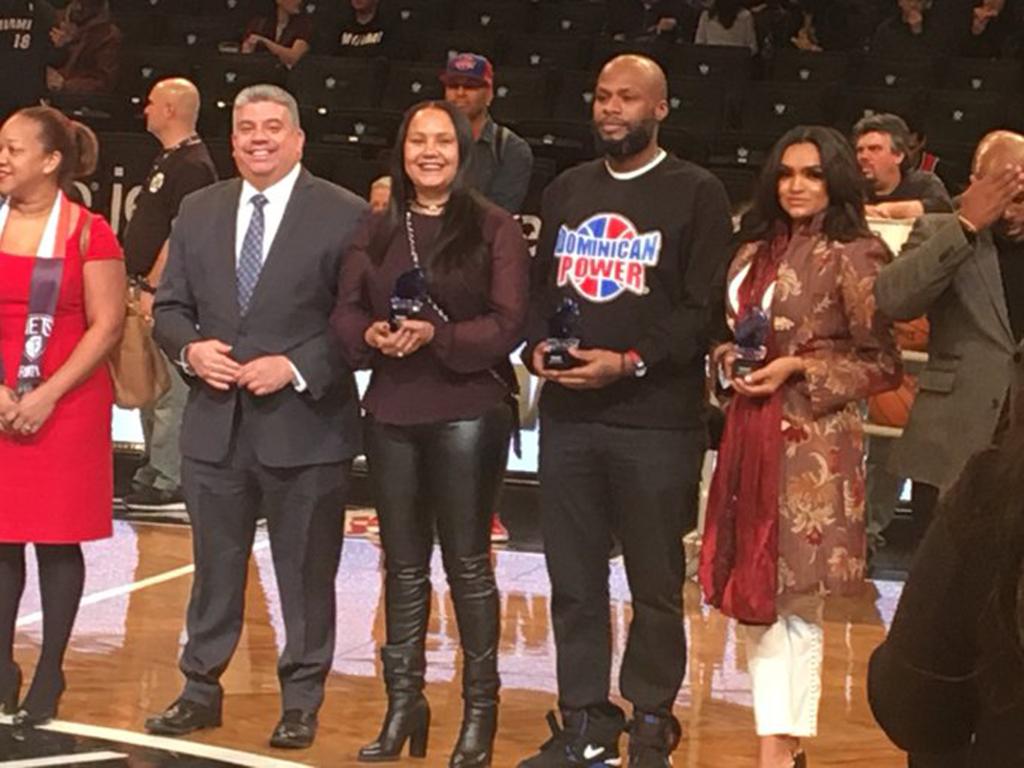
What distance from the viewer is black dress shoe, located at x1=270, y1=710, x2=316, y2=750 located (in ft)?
17.2

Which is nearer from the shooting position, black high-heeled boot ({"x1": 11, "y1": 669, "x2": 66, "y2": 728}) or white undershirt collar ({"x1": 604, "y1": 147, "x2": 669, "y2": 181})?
white undershirt collar ({"x1": 604, "y1": 147, "x2": 669, "y2": 181})

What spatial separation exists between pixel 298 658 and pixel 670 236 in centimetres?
146

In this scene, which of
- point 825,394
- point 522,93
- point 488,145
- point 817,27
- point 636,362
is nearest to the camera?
point 825,394

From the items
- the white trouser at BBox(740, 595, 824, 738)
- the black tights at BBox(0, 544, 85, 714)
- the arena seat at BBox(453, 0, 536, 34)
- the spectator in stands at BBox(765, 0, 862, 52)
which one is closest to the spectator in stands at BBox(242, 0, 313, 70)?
the arena seat at BBox(453, 0, 536, 34)

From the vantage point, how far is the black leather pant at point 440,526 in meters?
5.05

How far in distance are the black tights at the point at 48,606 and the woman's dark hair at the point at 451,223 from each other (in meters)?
1.17

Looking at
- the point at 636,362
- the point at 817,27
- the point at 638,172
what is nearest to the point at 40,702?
the point at 636,362

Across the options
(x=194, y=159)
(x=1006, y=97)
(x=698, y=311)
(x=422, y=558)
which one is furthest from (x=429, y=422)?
(x=1006, y=97)

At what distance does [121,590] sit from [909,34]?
20.6ft

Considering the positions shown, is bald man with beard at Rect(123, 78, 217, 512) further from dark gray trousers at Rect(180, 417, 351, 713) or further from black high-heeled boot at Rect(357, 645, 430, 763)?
black high-heeled boot at Rect(357, 645, 430, 763)

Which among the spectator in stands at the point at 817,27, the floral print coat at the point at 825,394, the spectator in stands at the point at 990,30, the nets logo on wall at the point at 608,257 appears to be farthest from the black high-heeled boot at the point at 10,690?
the spectator in stands at the point at 817,27

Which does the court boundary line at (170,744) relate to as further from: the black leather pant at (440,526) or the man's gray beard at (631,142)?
the man's gray beard at (631,142)

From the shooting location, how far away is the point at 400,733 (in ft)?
16.9

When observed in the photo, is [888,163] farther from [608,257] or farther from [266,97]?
[266,97]
